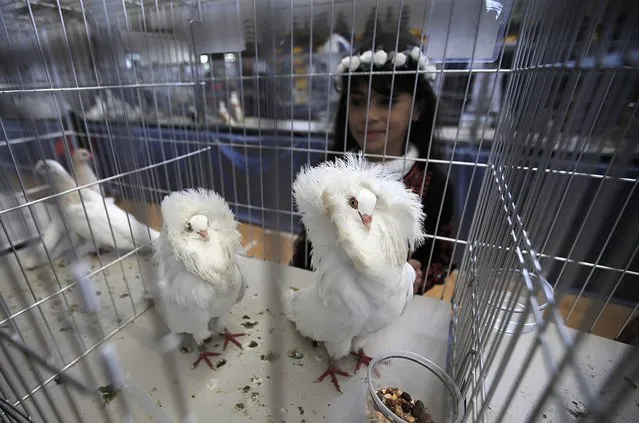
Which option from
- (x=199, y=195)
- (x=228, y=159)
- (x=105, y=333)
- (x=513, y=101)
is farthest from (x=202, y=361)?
(x=513, y=101)

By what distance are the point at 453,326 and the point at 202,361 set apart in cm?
59

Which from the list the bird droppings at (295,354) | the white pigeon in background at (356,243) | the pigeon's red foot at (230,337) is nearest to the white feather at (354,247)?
the white pigeon in background at (356,243)

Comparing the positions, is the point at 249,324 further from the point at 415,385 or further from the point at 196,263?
the point at 415,385

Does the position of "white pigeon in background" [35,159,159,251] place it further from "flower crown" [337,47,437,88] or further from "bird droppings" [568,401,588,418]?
"bird droppings" [568,401,588,418]

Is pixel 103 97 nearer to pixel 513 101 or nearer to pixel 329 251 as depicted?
pixel 329 251

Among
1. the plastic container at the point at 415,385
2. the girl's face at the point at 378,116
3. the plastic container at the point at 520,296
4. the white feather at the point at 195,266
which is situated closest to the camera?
the plastic container at the point at 520,296

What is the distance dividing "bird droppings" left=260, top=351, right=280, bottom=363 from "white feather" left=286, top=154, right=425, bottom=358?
122 mm

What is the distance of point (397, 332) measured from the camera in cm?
80

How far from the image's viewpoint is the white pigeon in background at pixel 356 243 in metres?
0.58

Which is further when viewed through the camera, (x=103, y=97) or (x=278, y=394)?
(x=103, y=97)

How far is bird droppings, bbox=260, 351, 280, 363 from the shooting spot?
716 mm

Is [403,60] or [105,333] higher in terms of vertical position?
[403,60]

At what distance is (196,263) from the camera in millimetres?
641

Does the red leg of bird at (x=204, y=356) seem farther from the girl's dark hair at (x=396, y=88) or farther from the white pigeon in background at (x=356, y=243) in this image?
the girl's dark hair at (x=396, y=88)
